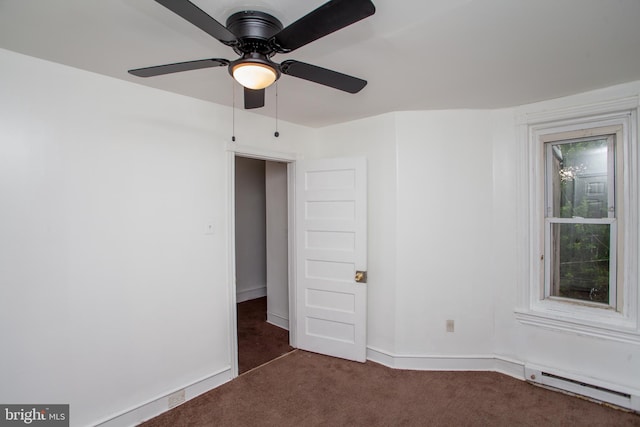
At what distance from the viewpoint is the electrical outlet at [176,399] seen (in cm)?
228

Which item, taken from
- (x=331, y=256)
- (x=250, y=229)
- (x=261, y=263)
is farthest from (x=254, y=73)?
(x=261, y=263)

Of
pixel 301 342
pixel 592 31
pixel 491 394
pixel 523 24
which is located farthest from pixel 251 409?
pixel 592 31

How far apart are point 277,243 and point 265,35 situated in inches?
113

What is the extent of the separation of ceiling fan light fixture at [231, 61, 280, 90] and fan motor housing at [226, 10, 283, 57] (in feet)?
A: 0.30

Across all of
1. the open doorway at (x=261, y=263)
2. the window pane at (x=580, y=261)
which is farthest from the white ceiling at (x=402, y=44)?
the open doorway at (x=261, y=263)

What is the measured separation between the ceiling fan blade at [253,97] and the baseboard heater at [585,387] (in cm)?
291

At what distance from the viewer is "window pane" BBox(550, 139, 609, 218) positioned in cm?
243

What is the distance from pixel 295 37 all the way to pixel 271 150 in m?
1.82

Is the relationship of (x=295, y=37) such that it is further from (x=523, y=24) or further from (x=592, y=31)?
(x=592, y=31)

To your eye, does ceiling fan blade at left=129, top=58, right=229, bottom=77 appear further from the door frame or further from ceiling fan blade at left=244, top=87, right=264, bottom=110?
the door frame

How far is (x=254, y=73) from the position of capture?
4.15ft

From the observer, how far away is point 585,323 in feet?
7.76

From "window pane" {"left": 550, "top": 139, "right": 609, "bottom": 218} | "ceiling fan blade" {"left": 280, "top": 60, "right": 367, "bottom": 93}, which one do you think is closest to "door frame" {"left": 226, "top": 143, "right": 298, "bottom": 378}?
"ceiling fan blade" {"left": 280, "top": 60, "right": 367, "bottom": 93}

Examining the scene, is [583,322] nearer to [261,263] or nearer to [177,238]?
[177,238]
